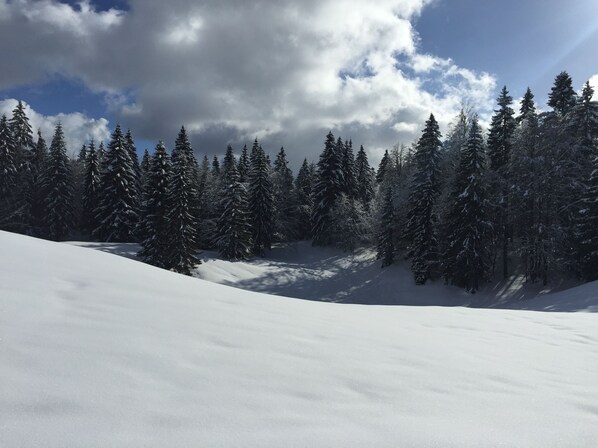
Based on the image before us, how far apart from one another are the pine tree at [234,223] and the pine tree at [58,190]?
19.6 meters

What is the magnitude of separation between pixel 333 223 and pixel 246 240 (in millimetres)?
12652

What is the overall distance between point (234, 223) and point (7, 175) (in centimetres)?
2950

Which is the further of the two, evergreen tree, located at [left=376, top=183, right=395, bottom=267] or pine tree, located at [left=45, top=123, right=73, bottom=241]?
pine tree, located at [left=45, top=123, right=73, bottom=241]

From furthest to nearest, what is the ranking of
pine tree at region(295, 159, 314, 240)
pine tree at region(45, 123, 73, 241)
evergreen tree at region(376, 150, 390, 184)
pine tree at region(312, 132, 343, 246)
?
evergreen tree at region(376, 150, 390, 184)
pine tree at region(295, 159, 314, 240)
pine tree at region(312, 132, 343, 246)
pine tree at region(45, 123, 73, 241)

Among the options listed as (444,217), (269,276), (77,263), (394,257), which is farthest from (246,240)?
(77,263)

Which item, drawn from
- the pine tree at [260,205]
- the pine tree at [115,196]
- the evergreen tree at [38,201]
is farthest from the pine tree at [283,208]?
the evergreen tree at [38,201]

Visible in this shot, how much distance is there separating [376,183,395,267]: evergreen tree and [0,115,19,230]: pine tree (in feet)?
138

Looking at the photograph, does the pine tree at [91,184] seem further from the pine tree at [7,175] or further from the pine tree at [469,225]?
the pine tree at [469,225]

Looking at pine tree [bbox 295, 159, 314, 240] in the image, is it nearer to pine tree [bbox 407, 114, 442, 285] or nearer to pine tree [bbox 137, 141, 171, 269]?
pine tree [bbox 407, 114, 442, 285]

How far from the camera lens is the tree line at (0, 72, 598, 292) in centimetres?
2903

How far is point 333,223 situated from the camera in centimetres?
4791

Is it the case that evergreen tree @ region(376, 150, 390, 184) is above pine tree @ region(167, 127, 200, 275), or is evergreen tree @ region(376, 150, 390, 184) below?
above

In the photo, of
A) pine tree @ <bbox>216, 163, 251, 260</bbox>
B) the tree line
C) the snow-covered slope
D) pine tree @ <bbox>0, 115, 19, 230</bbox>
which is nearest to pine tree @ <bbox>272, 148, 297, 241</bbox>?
the tree line

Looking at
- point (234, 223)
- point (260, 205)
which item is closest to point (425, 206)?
point (234, 223)
